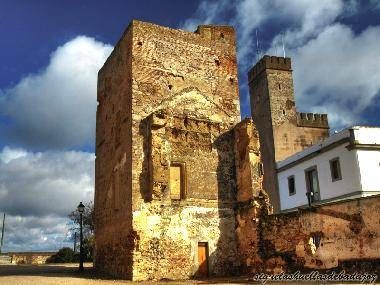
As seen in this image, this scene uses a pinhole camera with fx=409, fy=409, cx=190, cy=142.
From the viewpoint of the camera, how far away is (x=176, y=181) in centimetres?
1670

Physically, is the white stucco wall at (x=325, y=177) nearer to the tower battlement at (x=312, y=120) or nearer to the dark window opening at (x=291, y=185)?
the dark window opening at (x=291, y=185)

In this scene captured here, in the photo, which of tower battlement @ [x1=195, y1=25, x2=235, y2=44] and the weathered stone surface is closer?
the weathered stone surface

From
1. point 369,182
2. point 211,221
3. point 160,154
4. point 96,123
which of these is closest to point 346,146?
point 369,182

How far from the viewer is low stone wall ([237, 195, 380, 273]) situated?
42.0 ft

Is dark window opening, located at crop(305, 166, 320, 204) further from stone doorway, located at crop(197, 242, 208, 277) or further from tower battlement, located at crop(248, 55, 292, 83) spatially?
tower battlement, located at crop(248, 55, 292, 83)

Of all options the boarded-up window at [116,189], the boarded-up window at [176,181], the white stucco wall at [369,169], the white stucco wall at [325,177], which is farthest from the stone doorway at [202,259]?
the white stucco wall at [369,169]

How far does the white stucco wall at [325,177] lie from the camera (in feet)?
74.5

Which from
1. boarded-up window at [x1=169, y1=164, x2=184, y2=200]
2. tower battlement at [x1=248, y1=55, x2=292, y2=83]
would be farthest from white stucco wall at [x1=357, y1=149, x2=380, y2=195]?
tower battlement at [x1=248, y1=55, x2=292, y2=83]

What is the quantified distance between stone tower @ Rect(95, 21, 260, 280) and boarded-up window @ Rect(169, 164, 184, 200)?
0.14 ft

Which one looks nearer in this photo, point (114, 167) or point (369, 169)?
point (114, 167)

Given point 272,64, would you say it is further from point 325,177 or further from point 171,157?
point 171,157

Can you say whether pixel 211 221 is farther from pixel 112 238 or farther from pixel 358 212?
pixel 358 212

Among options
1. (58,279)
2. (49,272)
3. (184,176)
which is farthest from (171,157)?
(49,272)

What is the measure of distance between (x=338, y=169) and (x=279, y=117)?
41.7ft
